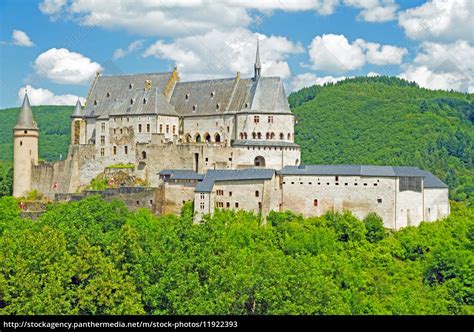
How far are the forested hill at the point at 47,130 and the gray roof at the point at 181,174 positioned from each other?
211 feet

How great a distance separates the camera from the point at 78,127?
62.2 m

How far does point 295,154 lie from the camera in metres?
54.5

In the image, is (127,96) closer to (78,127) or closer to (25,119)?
(78,127)

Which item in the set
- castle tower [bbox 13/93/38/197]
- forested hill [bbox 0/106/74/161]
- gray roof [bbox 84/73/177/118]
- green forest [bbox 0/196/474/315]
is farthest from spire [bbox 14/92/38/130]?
forested hill [bbox 0/106/74/161]

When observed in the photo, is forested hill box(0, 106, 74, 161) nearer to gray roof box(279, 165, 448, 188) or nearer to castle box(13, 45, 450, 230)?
castle box(13, 45, 450, 230)

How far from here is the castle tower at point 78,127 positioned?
62.0m

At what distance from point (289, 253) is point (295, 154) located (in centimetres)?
1224

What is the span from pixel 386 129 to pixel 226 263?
85038mm

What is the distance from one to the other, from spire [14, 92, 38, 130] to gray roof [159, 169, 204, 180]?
1309 centimetres

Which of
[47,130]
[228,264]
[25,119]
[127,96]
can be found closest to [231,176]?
[228,264]

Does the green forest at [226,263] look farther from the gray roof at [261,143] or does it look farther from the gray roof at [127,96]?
the gray roof at [127,96]

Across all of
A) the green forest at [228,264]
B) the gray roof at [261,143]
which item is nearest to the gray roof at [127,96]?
the gray roof at [261,143]
